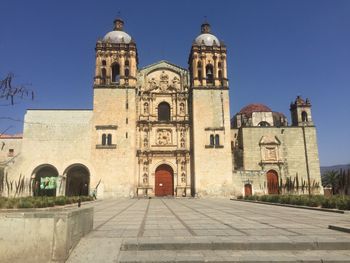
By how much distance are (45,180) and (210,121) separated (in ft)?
49.4

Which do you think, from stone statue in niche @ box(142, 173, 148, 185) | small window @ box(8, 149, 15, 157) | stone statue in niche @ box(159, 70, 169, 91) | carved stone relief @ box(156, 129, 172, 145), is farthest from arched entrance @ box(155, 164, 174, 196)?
small window @ box(8, 149, 15, 157)

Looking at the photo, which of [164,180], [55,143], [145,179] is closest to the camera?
[55,143]

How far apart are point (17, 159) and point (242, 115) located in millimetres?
24689

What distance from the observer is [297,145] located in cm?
3181

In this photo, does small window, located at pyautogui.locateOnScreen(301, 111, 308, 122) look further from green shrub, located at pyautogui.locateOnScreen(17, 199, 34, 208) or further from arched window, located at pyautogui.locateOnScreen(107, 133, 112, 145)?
green shrub, located at pyautogui.locateOnScreen(17, 199, 34, 208)

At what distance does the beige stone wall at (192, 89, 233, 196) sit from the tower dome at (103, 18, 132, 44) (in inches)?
350

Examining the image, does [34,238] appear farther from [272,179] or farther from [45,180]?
[272,179]

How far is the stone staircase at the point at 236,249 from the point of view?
4.86 meters

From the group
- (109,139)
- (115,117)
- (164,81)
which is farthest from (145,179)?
(164,81)

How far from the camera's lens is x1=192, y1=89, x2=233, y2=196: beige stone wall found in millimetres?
28297

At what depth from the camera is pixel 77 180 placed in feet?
100.0

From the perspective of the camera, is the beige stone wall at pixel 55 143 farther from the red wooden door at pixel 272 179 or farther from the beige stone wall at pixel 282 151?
the red wooden door at pixel 272 179

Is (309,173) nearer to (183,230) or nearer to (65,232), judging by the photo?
(183,230)

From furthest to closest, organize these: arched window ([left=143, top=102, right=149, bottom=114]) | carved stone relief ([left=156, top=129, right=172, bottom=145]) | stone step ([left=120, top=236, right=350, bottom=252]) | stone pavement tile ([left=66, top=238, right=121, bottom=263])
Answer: arched window ([left=143, top=102, right=149, bottom=114]), carved stone relief ([left=156, top=129, right=172, bottom=145]), stone step ([left=120, top=236, right=350, bottom=252]), stone pavement tile ([left=66, top=238, right=121, bottom=263])
